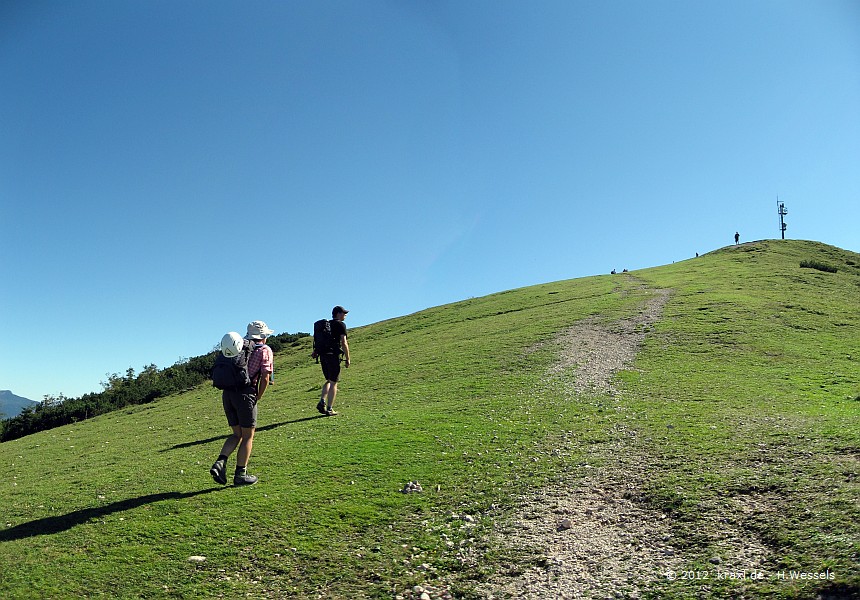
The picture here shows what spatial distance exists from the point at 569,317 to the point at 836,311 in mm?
14847

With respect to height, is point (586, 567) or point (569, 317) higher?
point (569, 317)

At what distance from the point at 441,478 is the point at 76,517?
703 cm

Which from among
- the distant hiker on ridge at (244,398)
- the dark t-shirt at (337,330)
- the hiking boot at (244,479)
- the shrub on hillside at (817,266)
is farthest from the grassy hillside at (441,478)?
the shrub on hillside at (817,266)

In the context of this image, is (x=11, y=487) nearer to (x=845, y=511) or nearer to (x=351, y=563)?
(x=351, y=563)

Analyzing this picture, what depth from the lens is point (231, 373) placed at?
944 cm

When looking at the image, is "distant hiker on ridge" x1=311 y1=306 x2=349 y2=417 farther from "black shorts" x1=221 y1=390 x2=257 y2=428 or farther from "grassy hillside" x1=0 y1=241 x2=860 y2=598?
"black shorts" x1=221 y1=390 x2=257 y2=428

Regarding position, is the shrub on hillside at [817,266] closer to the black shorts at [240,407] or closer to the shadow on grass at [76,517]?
the black shorts at [240,407]

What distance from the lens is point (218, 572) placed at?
712 cm

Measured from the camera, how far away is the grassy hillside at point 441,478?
22.4 feet

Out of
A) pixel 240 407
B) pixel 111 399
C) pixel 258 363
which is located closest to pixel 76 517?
pixel 240 407

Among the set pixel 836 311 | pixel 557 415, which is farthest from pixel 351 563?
pixel 836 311

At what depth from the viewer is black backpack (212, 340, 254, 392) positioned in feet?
30.9

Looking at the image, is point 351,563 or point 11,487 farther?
point 11,487

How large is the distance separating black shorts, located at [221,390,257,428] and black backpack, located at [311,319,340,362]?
584 centimetres
